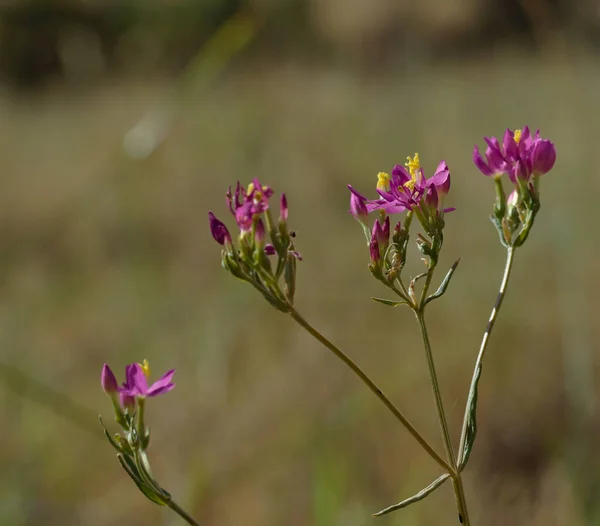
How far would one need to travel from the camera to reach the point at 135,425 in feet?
4.68

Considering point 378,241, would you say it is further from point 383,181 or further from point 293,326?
point 293,326

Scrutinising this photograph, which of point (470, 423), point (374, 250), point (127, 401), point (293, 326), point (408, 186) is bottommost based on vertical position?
point (293, 326)

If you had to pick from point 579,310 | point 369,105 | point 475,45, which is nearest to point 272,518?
point 579,310

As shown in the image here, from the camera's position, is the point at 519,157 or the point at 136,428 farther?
the point at 519,157

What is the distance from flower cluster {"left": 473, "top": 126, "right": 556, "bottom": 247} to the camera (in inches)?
59.3

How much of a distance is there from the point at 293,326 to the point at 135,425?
4228mm

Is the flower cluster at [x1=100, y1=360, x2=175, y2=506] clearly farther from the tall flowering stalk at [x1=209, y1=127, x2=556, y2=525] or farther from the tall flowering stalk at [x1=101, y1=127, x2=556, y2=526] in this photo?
the tall flowering stalk at [x1=209, y1=127, x2=556, y2=525]

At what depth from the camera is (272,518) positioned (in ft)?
12.4

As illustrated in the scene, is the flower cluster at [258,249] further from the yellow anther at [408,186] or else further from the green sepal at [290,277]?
the yellow anther at [408,186]

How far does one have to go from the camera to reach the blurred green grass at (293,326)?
12.4 feet

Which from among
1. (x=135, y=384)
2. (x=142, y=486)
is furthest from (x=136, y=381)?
(x=142, y=486)

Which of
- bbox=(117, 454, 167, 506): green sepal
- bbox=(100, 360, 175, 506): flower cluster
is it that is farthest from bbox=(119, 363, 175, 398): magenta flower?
bbox=(117, 454, 167, 506): green sepal

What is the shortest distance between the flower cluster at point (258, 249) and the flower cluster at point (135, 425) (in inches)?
9.9

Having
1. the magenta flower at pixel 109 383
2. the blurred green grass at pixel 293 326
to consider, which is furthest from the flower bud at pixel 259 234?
the blurred green grass at pixel 293 326
